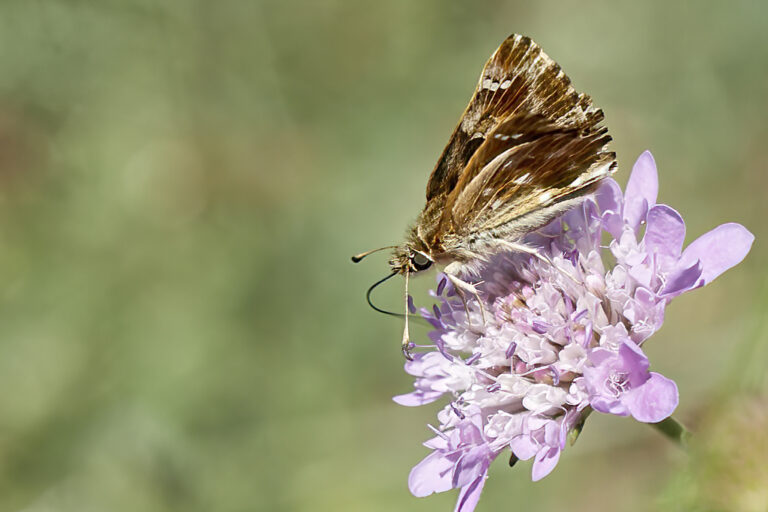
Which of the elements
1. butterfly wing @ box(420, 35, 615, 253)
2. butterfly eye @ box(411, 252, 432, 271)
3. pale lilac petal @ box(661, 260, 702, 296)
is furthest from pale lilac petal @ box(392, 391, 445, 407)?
pale lilac petal @ box(661, 260, 702, 296)

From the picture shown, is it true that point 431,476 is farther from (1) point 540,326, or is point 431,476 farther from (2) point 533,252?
(2) point 533,252

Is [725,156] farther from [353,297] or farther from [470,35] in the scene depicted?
[353,297]

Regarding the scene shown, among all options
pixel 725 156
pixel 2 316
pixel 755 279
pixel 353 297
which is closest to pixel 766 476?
pixel 755 279

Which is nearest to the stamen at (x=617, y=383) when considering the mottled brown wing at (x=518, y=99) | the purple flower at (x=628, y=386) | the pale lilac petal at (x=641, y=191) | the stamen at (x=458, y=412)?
the purple flower at (x=628, y=386)

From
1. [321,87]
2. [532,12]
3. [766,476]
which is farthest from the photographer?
[321,87]

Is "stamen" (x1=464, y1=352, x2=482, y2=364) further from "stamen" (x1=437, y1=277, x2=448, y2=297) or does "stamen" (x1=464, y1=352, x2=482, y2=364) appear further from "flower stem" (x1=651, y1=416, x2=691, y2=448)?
"flower stem" (x1=651, y1=416, x2=691, y2=448)

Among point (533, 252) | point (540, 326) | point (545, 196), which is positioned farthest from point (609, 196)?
point (540, 326)
